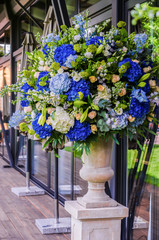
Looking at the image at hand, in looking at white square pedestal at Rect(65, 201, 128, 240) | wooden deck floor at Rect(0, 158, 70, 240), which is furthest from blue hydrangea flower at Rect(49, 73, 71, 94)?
wooden deck floor at Rect(0, 158, 70, 240)

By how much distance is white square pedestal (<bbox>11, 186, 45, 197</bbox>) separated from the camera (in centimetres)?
575

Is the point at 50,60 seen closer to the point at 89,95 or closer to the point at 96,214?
the point at 89,95

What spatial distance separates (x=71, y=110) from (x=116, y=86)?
0.23 meters

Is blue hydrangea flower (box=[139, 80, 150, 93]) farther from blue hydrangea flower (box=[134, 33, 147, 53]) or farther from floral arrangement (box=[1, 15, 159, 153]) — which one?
blue hydrangea flower (box=[134, 33, 147, 53])

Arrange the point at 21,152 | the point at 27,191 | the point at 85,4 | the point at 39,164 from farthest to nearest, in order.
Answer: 1. the point at 21,152
2. the point at 39,164
3. the point at 27,191
4. the point at 85,4

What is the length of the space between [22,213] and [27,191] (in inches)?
41.1

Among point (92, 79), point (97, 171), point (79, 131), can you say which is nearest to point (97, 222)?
point (97, 171)

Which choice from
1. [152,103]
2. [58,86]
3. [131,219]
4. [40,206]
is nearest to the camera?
[58,86]


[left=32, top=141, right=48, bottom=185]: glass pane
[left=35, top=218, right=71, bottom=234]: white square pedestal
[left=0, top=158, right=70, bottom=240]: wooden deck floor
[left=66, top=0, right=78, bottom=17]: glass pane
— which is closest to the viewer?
[left=0, top=158, right=70, bottom=240]: wooden deck floor

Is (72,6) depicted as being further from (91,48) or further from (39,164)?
(91,48)

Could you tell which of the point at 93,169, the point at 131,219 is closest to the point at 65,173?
the point at 131,219

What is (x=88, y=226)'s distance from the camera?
1.89 m

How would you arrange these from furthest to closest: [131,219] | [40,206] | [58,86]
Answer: [40,206] → [131,219] → [58,86]

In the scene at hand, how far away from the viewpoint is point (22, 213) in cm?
477
